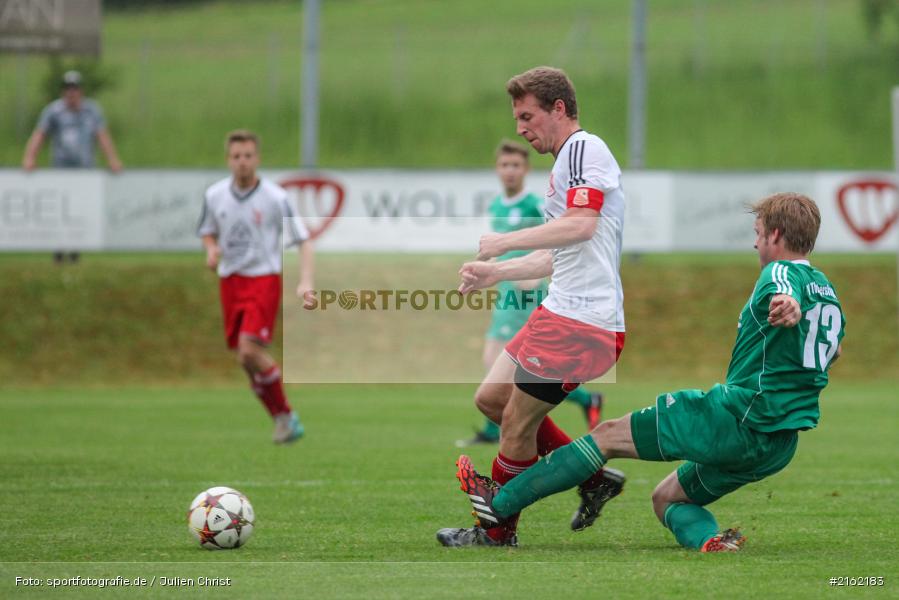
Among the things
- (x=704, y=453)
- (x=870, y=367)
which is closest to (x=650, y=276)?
(x=870, y=367)

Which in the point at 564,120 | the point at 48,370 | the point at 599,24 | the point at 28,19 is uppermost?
the point at 599,24

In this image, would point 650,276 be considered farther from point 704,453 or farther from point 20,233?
point 704,453

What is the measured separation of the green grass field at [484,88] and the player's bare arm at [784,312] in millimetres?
28215

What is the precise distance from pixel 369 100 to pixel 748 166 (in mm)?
11153

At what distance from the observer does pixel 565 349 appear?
6336 millimetres

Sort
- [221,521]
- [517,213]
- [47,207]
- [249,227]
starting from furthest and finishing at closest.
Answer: [47,207]
[249,227]
[517,213]
[221,521]

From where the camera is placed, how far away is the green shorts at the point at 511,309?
11.3m

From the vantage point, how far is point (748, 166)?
3550 centimetres

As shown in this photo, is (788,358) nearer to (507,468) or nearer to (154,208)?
(507,468)

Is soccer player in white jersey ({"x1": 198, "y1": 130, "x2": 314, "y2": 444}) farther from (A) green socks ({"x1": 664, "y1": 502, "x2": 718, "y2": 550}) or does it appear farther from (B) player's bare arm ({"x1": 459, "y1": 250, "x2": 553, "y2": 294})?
(A) green socks ({"x1": 664, "y1": 502, "x2": 718, "y2": 550})

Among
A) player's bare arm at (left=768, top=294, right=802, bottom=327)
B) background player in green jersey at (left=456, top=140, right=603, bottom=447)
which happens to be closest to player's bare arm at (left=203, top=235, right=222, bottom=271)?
background player in green jersey at (left=456, top=140, right=603, bottom=447)

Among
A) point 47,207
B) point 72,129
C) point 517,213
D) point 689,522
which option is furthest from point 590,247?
point 72,129

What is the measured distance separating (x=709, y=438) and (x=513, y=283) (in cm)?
521

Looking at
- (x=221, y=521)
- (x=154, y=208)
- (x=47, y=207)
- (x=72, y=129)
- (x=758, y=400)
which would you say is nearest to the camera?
(x=758, y=400)
